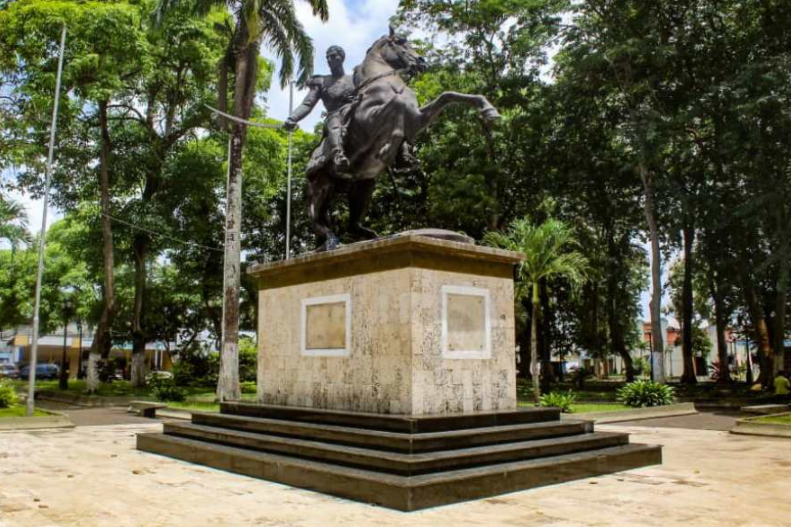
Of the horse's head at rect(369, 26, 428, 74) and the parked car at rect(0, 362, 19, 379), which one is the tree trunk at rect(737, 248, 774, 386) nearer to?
the horse's head at rect(369, 26, 428, 74)

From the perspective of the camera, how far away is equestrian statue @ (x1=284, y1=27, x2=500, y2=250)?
876 centimetres

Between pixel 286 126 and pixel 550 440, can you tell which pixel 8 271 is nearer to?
pixel 286 126

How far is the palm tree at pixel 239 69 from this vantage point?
731 inches

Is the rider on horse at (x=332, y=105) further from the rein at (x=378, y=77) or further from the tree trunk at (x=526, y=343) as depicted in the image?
the tree trunk at (x=526, y=343)

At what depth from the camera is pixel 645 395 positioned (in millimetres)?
18734

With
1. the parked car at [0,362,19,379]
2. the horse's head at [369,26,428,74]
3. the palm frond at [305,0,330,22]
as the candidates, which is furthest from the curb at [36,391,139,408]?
the parked car at [0,362,19,379]

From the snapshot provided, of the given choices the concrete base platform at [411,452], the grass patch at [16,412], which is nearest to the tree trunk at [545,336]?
the grass patch at [16,412]

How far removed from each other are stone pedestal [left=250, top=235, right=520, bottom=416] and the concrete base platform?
0.31 metres

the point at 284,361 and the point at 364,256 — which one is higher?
the point at 364,256

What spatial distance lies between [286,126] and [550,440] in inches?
215

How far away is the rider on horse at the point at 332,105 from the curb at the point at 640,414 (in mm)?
8597

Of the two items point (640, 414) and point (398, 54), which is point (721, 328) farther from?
point (398, 54)

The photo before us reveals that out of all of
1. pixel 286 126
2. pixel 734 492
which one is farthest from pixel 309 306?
pixel 734 492

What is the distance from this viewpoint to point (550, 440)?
7.60 metres
